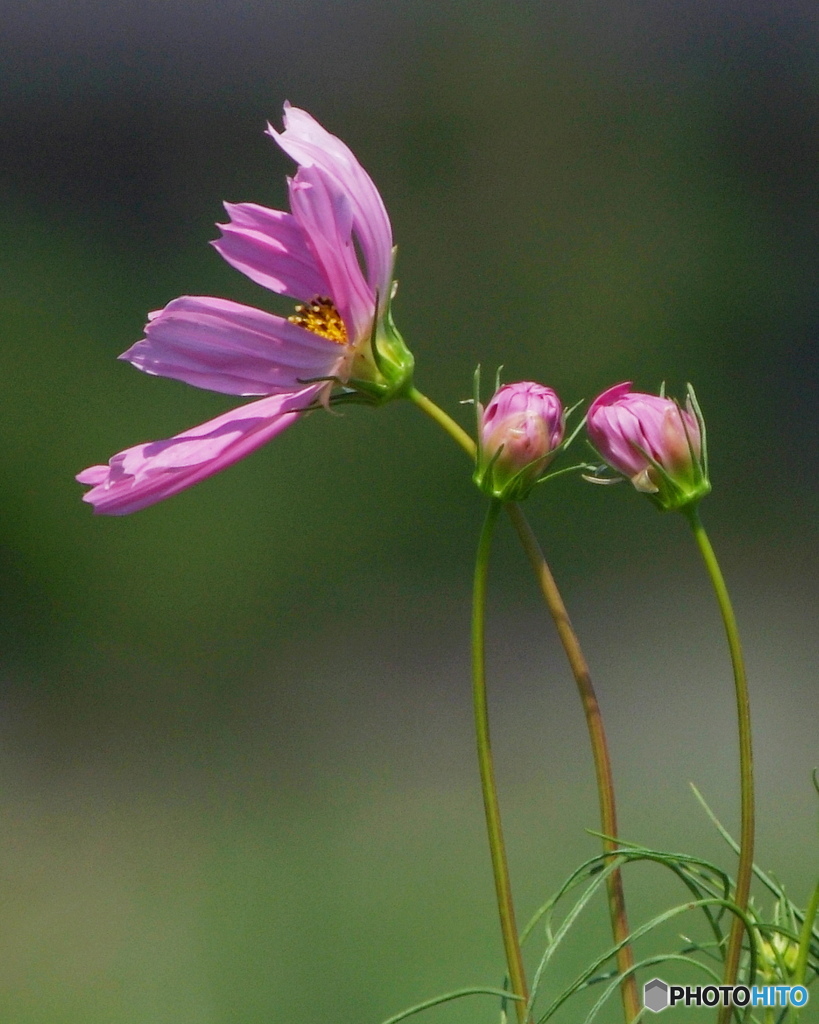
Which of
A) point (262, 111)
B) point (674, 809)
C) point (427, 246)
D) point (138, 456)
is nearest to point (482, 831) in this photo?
point (674, 809)

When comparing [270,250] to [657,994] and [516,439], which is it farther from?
[657,994]

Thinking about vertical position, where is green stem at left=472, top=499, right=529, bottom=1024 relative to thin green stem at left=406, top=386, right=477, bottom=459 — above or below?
below

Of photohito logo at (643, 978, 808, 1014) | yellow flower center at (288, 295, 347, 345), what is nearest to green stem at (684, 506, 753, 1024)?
photohito logo at (643, 978, 808, 1014)

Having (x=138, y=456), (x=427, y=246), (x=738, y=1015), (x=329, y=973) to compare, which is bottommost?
(x=329, y=973)

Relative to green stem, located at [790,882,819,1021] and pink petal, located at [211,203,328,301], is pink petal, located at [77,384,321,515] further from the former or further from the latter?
green stem, located at [790,882,819,1021]

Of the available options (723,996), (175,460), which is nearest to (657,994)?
(723,996)

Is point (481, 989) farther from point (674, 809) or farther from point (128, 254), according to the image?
point (128, 254)

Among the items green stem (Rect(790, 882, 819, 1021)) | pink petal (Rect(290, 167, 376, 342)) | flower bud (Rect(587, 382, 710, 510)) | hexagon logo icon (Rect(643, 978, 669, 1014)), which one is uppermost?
pink petal (Rect(290, 167, 376, 342))
